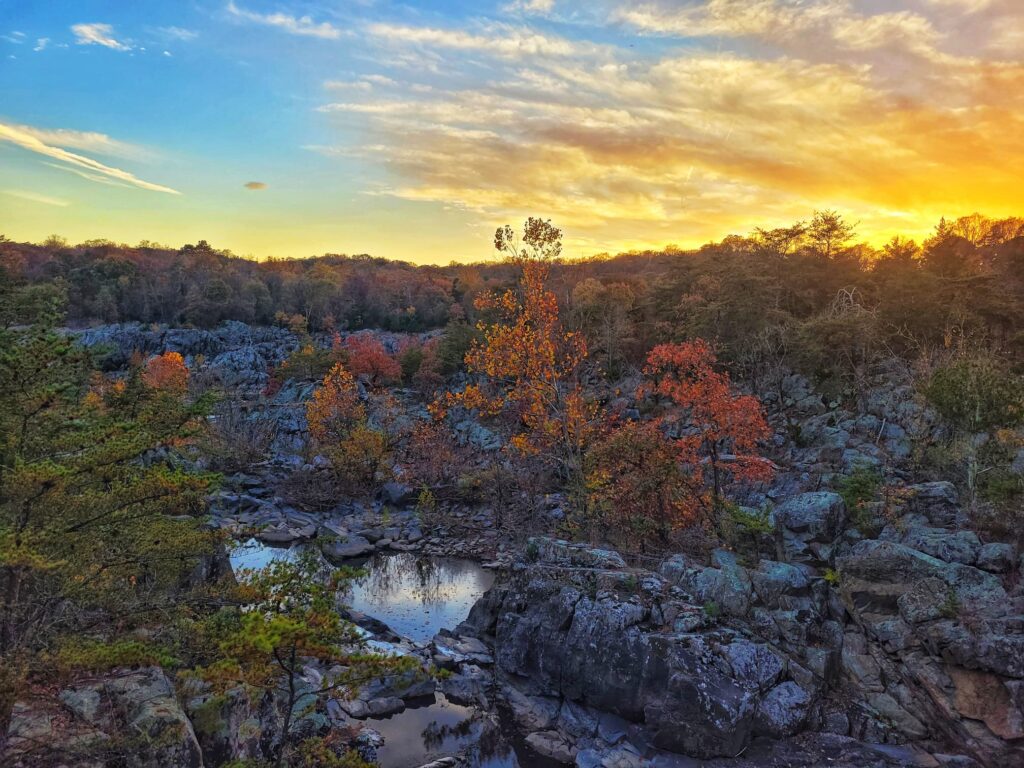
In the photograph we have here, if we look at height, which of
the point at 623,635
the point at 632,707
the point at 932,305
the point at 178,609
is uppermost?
the point at 932,305

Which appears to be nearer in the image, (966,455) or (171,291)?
(966,455)

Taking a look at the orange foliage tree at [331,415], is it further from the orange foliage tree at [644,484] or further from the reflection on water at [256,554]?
the orange foliage tree at [644,484]

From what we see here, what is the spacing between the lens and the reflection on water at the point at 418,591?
1816 cm

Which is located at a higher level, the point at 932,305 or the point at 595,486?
the point at 932,305

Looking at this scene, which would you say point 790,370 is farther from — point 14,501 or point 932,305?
point 14,501

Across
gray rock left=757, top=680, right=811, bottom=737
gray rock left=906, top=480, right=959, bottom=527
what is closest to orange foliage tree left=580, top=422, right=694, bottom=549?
gray rock left=906, top=480, right=959, bottom=527

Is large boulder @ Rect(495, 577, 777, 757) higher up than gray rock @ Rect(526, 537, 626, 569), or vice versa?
gray rock @ Rect(526, 537, 626, 569)

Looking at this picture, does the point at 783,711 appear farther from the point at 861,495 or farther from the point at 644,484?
the point at 644,484

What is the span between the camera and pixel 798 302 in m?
34.0

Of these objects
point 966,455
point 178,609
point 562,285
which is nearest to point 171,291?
point 562,285

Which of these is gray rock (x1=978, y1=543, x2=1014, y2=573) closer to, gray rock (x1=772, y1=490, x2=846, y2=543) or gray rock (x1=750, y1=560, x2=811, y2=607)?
gray rock (x1=772, y1=490, x2=846, y2=543)

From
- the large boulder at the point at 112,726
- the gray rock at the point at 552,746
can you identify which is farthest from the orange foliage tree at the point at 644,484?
the large boulder at the point at 112,726

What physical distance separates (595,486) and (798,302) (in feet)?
73.4

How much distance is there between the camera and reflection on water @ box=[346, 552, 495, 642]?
1816 centimetres
